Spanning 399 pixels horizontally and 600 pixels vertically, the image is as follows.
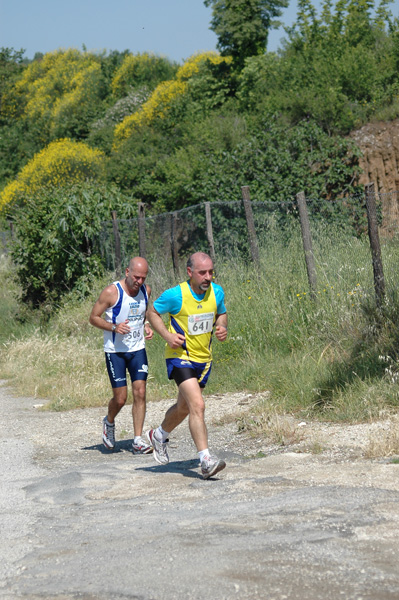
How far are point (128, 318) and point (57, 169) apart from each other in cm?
3208

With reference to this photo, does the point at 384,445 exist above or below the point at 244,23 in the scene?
below

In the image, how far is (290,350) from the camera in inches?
416

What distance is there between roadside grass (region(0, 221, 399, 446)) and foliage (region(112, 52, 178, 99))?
3818 centimetres

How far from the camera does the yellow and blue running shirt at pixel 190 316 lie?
275 inches

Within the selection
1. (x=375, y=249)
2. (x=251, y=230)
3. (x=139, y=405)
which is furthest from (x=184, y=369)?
(x=251, y=230)

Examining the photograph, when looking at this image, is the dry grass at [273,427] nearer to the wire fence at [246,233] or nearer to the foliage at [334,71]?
the wire fence at [246,233]

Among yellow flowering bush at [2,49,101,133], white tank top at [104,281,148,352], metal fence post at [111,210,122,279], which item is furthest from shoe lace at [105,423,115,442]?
yellow flowering bush at [2,49,101,133]

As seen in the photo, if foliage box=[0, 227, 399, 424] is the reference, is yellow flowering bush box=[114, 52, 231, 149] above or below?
above

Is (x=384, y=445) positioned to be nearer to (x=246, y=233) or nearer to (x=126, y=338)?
(x=126, y=338)

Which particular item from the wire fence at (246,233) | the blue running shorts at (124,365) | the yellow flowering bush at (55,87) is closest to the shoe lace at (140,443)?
the blue running shorts at (124,365)

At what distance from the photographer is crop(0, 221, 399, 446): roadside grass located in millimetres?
8617

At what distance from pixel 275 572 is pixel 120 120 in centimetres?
4206

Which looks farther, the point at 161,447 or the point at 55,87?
the point at 55,87

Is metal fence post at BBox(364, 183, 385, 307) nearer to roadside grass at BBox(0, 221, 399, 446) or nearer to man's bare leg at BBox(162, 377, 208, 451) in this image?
roadside grass at BBox(0, 221, 399, 446)
